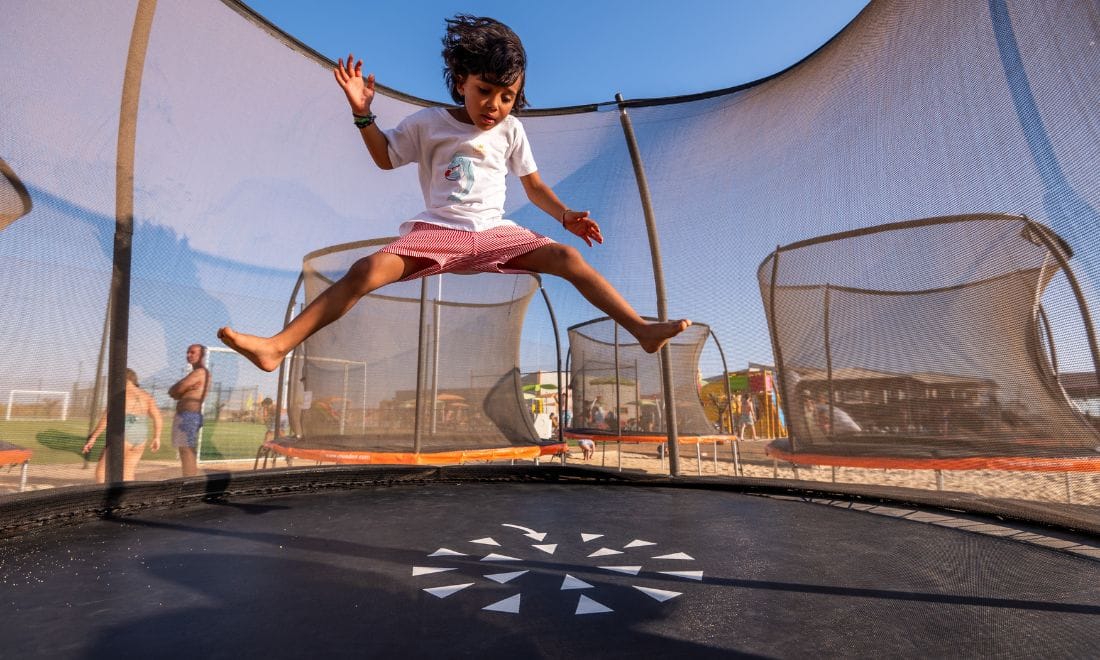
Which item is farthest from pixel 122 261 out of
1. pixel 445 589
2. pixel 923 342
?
pixel 923 342

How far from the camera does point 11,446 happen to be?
163cm

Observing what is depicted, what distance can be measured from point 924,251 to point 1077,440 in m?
0.70

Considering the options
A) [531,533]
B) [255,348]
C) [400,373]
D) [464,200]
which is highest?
[464,200]

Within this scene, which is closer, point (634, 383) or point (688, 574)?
point (688, 574)

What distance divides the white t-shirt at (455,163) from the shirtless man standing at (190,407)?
1.45 meters

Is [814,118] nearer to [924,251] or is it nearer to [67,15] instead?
[924,251]

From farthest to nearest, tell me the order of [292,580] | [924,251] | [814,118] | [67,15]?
[814,118] < [924,251] < [67,15] < [292,580]

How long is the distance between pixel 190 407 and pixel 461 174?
166cm

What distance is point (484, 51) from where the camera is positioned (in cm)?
116

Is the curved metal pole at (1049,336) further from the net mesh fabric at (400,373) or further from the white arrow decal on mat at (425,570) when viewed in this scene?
the net mesh fabric at (400,373)

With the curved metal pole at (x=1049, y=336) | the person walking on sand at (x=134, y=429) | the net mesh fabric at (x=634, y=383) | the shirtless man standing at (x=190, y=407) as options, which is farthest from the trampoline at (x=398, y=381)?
the curved metal pole at (x=1049, y=336)

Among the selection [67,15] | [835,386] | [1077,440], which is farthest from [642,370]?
[67,15]

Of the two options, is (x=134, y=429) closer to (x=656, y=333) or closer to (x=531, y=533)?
(x=531, y=533)

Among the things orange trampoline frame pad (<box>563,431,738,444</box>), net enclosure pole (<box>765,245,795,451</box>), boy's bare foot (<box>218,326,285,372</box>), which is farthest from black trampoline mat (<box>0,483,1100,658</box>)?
orange trampoline frame pad (<box>563,431,738,444</box>)
